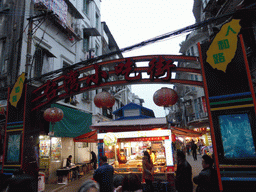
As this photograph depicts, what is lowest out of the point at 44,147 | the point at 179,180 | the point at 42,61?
the point at 179,180

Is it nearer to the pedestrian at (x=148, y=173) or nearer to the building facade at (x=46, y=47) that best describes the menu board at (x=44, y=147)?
the building facade at (x=46, y=47)

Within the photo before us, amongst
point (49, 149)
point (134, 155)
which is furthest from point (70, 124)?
point (134, 155)

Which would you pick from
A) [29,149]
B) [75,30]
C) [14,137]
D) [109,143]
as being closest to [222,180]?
[109,143]

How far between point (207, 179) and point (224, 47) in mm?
3416

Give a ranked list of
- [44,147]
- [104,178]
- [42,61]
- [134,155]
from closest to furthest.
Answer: [104,178], [44,147], [42,61], [134,155]

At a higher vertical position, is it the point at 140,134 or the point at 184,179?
the point at 140,134

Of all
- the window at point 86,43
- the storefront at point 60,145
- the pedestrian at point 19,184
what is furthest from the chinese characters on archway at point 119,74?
the window at point 86,43

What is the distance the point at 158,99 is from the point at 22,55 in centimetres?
880

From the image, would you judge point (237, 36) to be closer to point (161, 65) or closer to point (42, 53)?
point (161, 65)

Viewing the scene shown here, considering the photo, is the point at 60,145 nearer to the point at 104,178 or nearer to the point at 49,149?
the point at 49,149

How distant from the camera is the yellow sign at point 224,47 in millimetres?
4973

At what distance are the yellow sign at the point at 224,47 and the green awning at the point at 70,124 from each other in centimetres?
989

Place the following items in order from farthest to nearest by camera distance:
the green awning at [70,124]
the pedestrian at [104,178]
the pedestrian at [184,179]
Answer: the green awning at [70,124], the pedestrian at [104,178], the pedestrian at [184,179]

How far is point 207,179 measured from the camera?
420 centimetres
